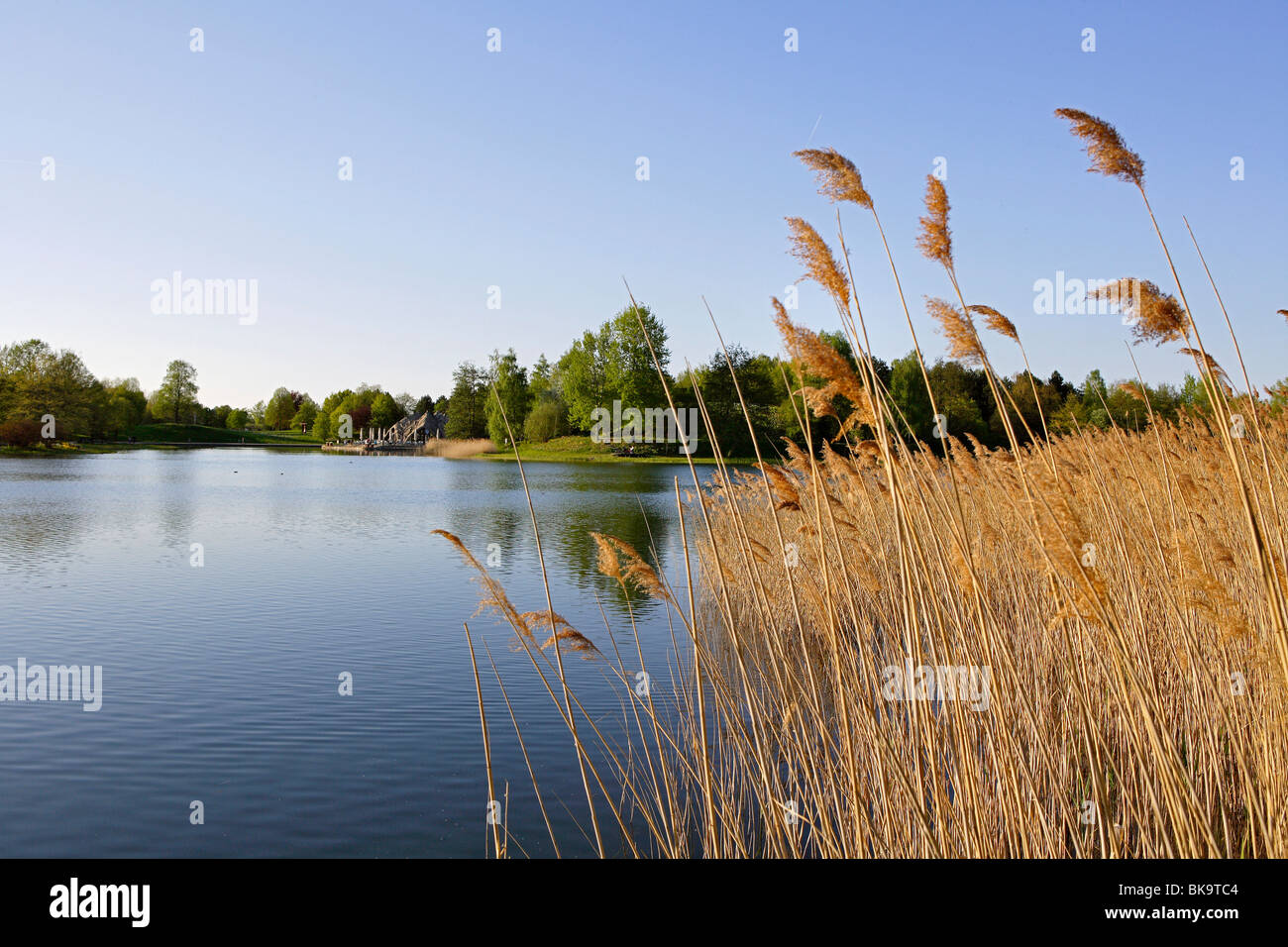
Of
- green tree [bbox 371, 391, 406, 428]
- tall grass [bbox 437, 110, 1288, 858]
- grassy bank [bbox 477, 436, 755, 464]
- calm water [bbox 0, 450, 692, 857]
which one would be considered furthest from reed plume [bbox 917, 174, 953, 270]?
green tree [bbox 371, 391, 406, 428]

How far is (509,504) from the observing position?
2311cm

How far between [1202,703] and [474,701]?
4746 millimetres

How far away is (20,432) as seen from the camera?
4300 cm

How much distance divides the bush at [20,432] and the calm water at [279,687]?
1298 inches

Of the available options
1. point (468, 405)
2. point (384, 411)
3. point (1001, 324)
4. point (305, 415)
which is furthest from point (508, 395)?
point (1001, 324)

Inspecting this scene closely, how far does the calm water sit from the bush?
3297 cm

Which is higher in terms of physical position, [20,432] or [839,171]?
[20,432]

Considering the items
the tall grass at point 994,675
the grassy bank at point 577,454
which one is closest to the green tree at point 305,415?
the grassy bank at point 577,454

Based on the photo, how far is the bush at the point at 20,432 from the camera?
4262 cm

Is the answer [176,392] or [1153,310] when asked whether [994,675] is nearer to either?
[1153,310]

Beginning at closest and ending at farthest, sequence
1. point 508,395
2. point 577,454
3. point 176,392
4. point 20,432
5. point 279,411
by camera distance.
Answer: point 20,432 → point 577,454 → point 508,395 → point 176,392 → point 279,411

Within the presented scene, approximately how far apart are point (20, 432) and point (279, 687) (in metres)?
46.5

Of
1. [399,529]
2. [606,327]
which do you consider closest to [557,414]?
[606,327]
